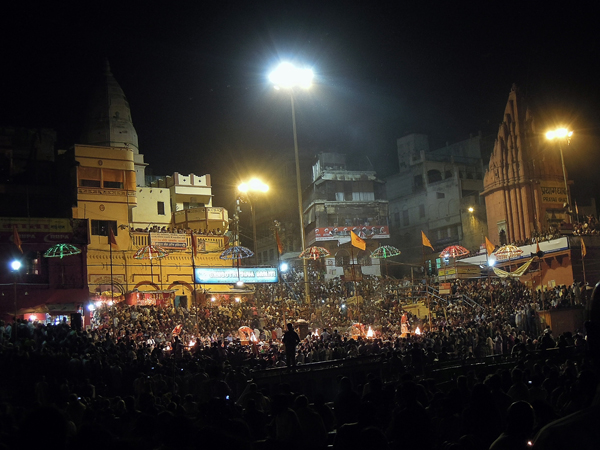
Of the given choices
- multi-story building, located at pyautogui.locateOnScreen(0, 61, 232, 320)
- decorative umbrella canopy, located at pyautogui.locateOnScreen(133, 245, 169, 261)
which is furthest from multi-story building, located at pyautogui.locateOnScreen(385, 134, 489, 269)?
decorative umbrella canopy, located at pyautogui.locateOnScreen(133, 245, 169, 261)

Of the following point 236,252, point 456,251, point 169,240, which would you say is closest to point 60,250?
point 236,252

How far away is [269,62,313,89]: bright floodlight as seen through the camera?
97.0ft

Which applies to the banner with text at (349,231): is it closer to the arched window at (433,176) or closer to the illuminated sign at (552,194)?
the arched window at (433,176)

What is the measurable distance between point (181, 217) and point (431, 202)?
2828 cm

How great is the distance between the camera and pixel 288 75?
29.6m

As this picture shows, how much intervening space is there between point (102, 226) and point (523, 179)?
32249 millimetres

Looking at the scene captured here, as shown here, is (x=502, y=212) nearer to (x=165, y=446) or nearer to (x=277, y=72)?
(x=277, y=72)

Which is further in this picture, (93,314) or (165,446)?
(93,314)

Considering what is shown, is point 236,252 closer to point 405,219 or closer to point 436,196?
point 436,196

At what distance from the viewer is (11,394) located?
1645 centimetres

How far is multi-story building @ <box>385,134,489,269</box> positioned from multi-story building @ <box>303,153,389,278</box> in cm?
317

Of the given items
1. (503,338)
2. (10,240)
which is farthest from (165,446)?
(10,240)

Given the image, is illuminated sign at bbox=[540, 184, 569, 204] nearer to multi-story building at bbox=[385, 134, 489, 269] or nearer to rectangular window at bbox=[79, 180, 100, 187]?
multi-story building at bbox=[385, 134, 489, 269]

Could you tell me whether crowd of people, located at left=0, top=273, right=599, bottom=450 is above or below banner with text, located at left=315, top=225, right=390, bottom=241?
below
